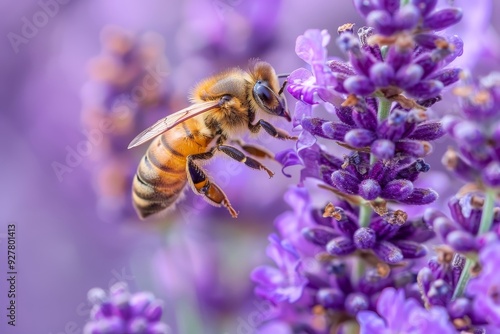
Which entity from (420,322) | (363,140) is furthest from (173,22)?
(420,322)

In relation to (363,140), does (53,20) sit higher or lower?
higher

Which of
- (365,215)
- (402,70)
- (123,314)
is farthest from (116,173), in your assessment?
(402,70)

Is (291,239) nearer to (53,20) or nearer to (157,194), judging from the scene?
(157,194)

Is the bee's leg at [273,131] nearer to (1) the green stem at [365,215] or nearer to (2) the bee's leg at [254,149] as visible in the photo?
(2) the bee's leg at [254,149]

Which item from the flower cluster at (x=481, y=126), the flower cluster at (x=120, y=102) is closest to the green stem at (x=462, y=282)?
the flower cluster at (x=481, y=126)

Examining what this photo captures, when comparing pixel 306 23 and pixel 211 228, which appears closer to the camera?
pixel 211 228

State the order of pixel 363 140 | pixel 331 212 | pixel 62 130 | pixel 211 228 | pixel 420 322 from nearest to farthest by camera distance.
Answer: pixel 420 322 → pixel 363 140 → pixel 331 212 → pixel 211 228 → pixel 62 130
